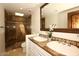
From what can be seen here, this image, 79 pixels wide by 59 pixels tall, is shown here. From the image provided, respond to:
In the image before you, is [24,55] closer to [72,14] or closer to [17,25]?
[17,25]

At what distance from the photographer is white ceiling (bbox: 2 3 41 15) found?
1.37 meters

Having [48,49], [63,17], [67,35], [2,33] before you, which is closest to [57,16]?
[63,17]

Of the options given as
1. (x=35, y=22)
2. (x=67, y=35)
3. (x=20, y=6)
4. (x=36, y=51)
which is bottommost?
(x=36, y=51)

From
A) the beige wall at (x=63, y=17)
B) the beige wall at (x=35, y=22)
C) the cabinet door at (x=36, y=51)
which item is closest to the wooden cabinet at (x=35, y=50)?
the cabinet door at (x=36, y=51)

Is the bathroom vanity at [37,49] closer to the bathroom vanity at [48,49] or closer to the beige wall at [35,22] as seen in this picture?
the bathroom vanity at [48,49]

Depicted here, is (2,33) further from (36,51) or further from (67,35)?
(67,35)

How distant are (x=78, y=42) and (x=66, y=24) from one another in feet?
1.11

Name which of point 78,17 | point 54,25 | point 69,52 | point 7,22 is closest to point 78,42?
point 69,52

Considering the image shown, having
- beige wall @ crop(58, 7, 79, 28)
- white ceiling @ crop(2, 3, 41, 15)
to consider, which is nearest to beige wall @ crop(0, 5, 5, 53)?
white ceiling @ crop(2, 3, 41, 15)

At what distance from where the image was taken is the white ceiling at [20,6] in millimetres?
1369

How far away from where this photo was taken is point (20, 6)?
1.38 metres

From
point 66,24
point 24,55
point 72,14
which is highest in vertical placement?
point 72,14

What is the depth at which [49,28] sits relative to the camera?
5.94 feet

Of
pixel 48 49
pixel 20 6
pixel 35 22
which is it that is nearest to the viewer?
pixel 48 49
